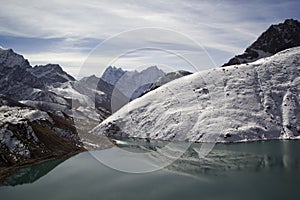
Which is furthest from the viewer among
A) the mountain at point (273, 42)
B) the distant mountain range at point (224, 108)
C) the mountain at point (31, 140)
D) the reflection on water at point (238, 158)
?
the mountain at point (273, 42)

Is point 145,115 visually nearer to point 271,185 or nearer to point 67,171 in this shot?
point 67,171

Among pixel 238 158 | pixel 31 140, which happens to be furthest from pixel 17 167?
pixel 238 158

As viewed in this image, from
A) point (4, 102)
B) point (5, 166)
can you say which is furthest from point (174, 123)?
point (4, 102)

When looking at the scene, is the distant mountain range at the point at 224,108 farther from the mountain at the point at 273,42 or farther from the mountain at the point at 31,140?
the mountain at the point at 273,42

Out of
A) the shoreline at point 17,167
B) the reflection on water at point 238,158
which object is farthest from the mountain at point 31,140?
the reflection on water at point 238,158

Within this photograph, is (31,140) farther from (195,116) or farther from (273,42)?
(273,42)

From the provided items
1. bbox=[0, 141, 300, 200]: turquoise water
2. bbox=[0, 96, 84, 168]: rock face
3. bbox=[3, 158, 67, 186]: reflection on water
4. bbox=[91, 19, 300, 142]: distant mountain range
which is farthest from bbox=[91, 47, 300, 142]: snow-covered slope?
bbox=[3, 158, 67, 186]: reflection on water

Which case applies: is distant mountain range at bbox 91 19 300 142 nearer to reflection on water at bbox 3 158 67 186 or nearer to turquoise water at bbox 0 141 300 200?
turquoise water at bbox 0 141 300 200
